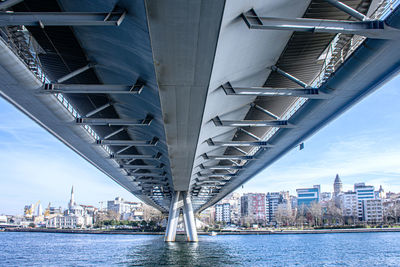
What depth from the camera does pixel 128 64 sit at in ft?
42.8

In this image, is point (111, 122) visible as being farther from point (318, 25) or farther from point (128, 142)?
point (318, 25)

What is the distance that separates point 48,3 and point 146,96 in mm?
5360

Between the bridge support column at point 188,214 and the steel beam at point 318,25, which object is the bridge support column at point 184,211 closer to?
the bridge support column at point 188,214

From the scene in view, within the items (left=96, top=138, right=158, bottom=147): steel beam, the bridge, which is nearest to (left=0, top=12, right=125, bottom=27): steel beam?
the bridge

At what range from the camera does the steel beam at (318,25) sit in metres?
9.75

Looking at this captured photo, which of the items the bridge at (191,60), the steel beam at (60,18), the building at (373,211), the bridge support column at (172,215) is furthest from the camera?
the building at (373,211)

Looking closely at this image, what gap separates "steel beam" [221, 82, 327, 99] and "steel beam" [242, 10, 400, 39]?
4482 mm

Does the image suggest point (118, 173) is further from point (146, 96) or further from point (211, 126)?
point (146, 96)

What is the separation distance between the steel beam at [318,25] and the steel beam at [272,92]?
14.7ft

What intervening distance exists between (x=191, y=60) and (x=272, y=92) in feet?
15.3

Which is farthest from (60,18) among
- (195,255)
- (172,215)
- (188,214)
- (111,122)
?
(172,215)

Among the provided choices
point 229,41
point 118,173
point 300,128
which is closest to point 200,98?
point 229,41

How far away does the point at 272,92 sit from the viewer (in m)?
14.4

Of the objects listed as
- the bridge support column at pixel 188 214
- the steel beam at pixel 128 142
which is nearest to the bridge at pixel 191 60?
the steel beam at pixel 128 142
